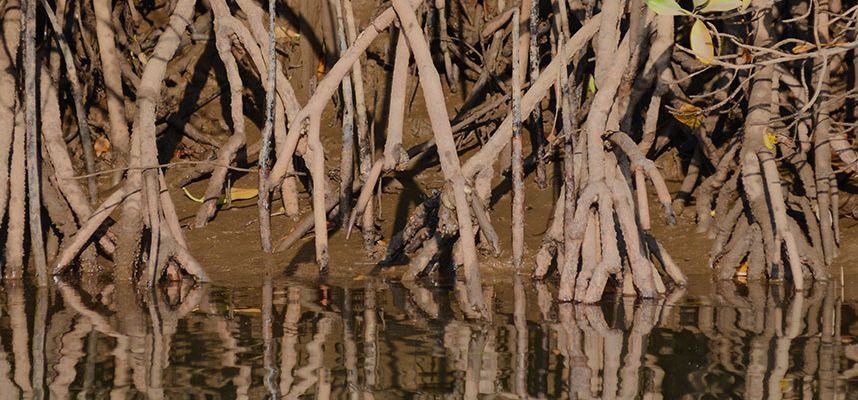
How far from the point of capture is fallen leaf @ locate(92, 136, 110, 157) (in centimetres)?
1104

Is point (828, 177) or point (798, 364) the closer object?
point (798, 364)

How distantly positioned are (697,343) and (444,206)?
2.32m

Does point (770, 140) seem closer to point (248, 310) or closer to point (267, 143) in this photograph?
point (267, 143)

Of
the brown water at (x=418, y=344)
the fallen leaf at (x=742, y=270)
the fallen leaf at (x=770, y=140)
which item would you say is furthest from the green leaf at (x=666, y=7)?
the fallen leaf at (x=742, y=270)

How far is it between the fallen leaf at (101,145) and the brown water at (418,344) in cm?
279

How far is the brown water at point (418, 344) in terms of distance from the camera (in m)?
5.50

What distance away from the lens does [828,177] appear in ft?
29.2

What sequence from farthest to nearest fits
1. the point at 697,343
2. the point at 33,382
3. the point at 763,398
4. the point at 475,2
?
the point at 475,2 → the point at 697,343 → the point at 33,382 → the point at 763,398

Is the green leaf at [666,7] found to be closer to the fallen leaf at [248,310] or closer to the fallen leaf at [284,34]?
the fallen leaf at [248,310]

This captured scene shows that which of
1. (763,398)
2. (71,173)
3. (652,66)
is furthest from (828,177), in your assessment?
(71,173)

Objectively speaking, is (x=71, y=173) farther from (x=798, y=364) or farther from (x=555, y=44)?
(x=798, y=364)

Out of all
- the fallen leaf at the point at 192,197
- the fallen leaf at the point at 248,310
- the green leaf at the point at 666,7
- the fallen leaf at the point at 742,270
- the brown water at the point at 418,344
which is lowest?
the brown water at the point at 418,344

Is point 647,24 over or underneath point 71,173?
over

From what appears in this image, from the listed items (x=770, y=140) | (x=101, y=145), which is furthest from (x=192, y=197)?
(x=770, y=140)
